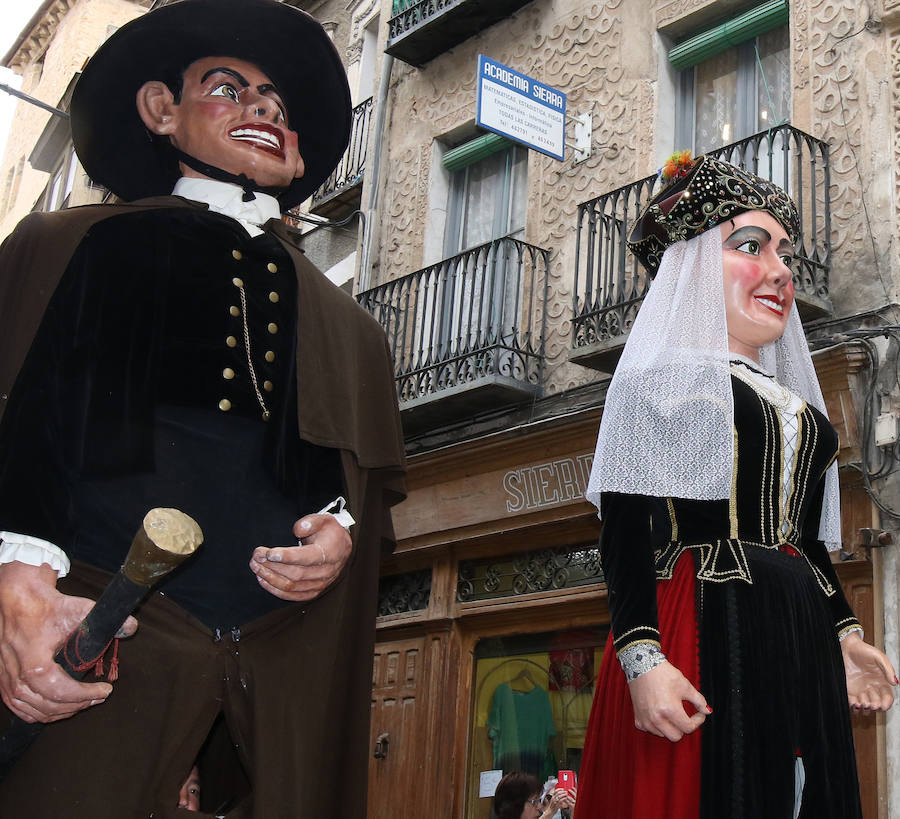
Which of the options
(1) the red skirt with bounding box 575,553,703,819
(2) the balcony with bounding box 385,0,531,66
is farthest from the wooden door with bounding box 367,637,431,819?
(1) the red skirt with bounding box 575,553,703,819

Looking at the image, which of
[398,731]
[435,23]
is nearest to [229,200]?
[398,731]

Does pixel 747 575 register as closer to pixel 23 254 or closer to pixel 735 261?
pixel 735 261

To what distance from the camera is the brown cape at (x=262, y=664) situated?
2.24 m

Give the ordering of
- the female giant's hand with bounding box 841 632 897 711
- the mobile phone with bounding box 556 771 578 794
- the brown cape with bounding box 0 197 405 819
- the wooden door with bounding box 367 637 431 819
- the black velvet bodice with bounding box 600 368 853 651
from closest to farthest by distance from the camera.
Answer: the brown cape with bounding box 0 197 405 819, the black velvet bodice with bounding box 600 368 853 651, the female giant's hand with bounding box 841 632 897 711, the mobile phone with bounding box 556 771 578 794, the wooden door with bounding box 367 637 431 819

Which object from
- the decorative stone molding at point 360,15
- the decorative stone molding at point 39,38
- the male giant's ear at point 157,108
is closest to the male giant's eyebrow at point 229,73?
the male giant's ear at point 157,108

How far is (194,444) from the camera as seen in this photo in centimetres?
257

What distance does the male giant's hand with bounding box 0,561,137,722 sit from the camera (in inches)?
83.4

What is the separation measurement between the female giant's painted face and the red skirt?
2.47 feet

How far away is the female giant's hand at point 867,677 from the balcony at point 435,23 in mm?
8645

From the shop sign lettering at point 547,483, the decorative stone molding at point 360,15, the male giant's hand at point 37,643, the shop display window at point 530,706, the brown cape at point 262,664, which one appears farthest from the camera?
the decorative stone molding at point 360,15

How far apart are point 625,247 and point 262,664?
22.4 feet

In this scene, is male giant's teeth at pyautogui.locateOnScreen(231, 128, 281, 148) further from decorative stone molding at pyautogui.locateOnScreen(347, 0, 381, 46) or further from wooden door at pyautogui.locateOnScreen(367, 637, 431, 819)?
decorative stone molding at pyautogui.locateOnScreen(347, 0, 381, 46)

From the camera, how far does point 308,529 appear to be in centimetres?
252

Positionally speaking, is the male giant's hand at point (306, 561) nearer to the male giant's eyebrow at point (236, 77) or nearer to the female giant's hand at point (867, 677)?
Answer: the male giant's eyebrow at point (236, 77)
